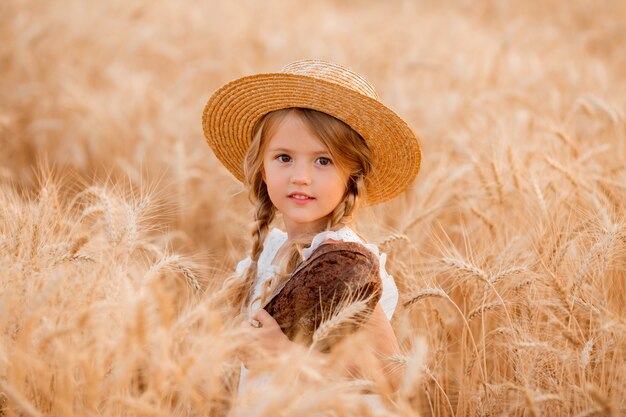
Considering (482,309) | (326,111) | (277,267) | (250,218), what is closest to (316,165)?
(326,111)

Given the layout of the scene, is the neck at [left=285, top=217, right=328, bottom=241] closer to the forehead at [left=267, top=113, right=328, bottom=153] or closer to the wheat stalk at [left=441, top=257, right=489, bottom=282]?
the forehead at [left=267, top=113, right=328, bottom=153]

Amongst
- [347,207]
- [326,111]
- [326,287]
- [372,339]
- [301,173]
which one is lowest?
[372,339]

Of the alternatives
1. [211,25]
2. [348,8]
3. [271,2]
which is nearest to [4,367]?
[211,25]

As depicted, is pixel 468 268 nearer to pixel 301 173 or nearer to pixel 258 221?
pixel 301 173

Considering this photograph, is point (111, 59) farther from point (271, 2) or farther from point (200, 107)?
point (271, 2)

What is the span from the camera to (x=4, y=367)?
1.22 metres

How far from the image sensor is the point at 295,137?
1.67m

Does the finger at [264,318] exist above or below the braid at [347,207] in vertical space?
below

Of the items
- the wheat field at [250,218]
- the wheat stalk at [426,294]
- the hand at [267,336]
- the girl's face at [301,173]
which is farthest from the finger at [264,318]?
the wheat stalk at [426,294]

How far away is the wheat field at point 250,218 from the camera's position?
1.20 m

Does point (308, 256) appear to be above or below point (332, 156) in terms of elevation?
below

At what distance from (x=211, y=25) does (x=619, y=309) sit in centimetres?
508

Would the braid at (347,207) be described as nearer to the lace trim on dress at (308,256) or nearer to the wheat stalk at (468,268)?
the lace trim on dress at (308,256)

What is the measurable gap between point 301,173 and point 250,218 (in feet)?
2.70
